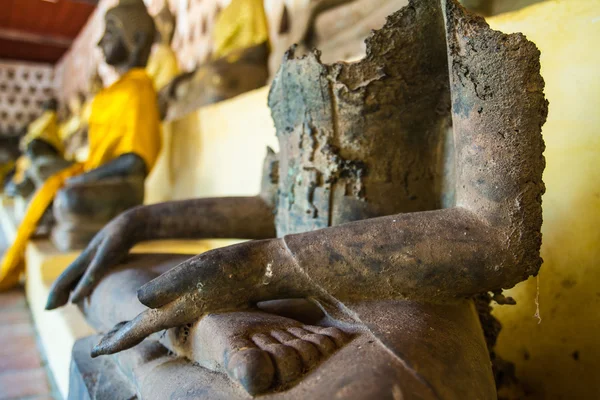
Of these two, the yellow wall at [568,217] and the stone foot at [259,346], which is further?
the yellow wall at [568,217]

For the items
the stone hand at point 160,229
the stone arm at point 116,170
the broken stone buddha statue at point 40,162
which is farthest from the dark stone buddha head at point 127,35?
the stone hand at point 160,229

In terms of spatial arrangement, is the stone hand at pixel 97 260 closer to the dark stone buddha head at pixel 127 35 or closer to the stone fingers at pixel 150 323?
the stone fingers at pixel 150 323

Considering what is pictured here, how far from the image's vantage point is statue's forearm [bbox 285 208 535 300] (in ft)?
2.39

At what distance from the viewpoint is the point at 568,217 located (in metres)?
1.11

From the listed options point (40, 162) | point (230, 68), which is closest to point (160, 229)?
point (230, 68)

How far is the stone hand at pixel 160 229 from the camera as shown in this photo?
3.69 feet

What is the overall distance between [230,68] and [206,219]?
6.10 ft

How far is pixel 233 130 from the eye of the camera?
245 centimetres

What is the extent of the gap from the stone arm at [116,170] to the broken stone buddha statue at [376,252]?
59.7 inches

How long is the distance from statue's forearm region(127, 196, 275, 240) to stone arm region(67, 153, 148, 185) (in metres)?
1.37

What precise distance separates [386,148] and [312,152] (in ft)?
0.48

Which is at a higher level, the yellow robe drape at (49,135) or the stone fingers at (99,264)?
the yellow robe drape at (49,135)

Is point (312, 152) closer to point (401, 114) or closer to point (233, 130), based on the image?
point (401, 114)

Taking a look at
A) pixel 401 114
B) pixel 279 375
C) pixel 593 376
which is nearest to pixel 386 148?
pixel 401 114
